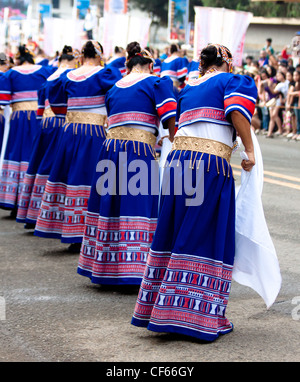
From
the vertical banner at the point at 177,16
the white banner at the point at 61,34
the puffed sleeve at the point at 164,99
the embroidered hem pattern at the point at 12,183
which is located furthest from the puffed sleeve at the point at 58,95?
the vertical banner at the point at 177,16

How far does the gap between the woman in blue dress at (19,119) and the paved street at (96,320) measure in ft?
5.25

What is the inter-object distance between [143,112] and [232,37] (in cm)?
1233

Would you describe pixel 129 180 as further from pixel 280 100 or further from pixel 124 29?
pixel 124 29

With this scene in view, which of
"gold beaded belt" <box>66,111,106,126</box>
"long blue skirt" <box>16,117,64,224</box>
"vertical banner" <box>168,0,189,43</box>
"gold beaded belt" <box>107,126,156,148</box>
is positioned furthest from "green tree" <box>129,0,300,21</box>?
"gold beaded belt" <box>107,126,156,148</box>

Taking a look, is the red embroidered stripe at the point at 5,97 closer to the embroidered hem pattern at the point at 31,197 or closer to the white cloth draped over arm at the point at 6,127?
the white cloth draped over arm at the point at 6,127

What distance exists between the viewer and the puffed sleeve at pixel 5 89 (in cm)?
912

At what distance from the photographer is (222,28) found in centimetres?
1786

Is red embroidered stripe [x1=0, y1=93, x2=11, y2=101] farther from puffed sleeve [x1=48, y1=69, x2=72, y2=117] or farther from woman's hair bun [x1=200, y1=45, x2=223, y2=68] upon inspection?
woman's hair bun [x1=200, y1=45, x2=223, y2=68]

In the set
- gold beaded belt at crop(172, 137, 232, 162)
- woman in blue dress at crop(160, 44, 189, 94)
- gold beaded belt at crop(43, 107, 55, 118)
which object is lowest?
woman in blue dress at crop(160, 44, 189, 94)

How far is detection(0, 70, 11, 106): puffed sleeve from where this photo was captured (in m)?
9.12

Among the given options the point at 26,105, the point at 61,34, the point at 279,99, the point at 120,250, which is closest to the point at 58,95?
the point at 26,105

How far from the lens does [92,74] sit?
7129 mm
